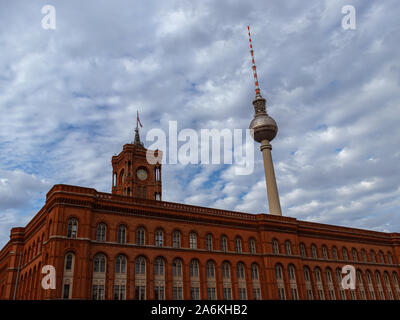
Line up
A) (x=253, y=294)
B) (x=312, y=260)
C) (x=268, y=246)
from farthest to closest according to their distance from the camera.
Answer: (x=312, y=260)
(x=268, y=246)
(x=253, y=294)

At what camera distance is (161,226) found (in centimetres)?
4422

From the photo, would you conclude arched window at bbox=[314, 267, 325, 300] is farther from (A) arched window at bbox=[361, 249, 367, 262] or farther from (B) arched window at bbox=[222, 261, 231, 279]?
(B) arched window at bbox=[222, 261, 231, 279]

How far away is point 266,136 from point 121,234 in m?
40.2

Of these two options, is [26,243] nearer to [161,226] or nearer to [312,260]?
[161,226]

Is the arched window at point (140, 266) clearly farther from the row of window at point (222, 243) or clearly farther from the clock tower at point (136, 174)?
the clock tower at point (136, 174)

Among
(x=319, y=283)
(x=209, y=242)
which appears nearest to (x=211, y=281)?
(x=209, y=242)

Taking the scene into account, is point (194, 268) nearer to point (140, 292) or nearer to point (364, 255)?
point (140, 292)

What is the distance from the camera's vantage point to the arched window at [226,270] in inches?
1846

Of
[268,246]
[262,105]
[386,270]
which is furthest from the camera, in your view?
[262,105]

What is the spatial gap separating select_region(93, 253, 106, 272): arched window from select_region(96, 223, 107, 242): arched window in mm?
1783

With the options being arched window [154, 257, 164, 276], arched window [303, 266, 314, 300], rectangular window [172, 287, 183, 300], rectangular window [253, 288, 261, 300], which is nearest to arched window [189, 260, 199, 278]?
rectangular window [172, 287, 183, 300]

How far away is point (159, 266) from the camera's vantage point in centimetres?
4247

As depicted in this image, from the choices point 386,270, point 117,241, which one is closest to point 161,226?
point 117,241
